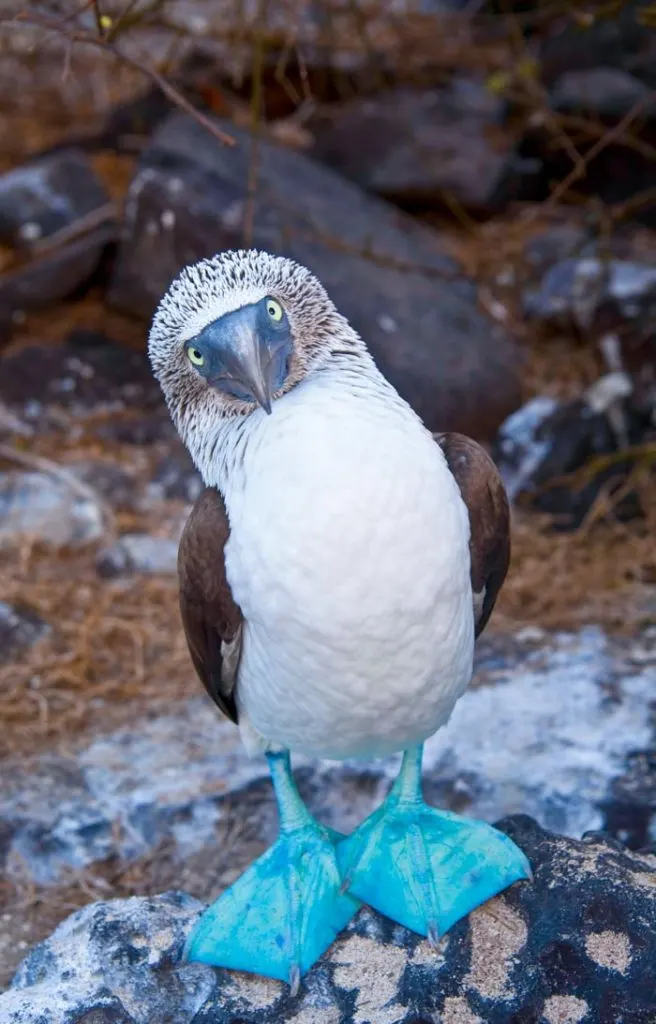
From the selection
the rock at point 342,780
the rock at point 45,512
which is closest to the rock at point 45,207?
the rock at point 45,512

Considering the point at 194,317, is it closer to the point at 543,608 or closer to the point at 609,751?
the point at 609,751

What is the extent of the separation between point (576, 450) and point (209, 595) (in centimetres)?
298

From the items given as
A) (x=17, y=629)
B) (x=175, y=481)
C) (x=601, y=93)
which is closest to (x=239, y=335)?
(x=17, y=629)

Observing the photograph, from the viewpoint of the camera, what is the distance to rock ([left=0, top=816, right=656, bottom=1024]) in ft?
7.47

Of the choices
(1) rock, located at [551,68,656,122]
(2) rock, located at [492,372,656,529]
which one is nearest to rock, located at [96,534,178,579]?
(2) rock, located at [492,372,656,529]

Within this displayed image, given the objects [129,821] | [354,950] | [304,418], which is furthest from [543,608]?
[304,418]

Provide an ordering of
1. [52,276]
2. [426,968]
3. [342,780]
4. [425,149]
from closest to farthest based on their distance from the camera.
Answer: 1. [426,968]
2. [342,780]
3. [52,276]
4. [425,149]

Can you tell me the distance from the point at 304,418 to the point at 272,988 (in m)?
1.17

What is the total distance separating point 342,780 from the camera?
347 centimetres

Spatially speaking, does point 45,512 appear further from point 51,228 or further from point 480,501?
point 480,501

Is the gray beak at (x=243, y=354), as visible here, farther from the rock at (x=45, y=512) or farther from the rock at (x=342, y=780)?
the rock at (x=45, y=512)

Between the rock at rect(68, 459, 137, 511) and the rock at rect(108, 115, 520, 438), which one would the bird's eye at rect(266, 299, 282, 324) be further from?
the rock at rect(68, 459, 137, 511)

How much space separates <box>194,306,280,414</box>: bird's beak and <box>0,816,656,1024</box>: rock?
1145 mm

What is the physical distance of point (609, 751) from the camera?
136 inches
